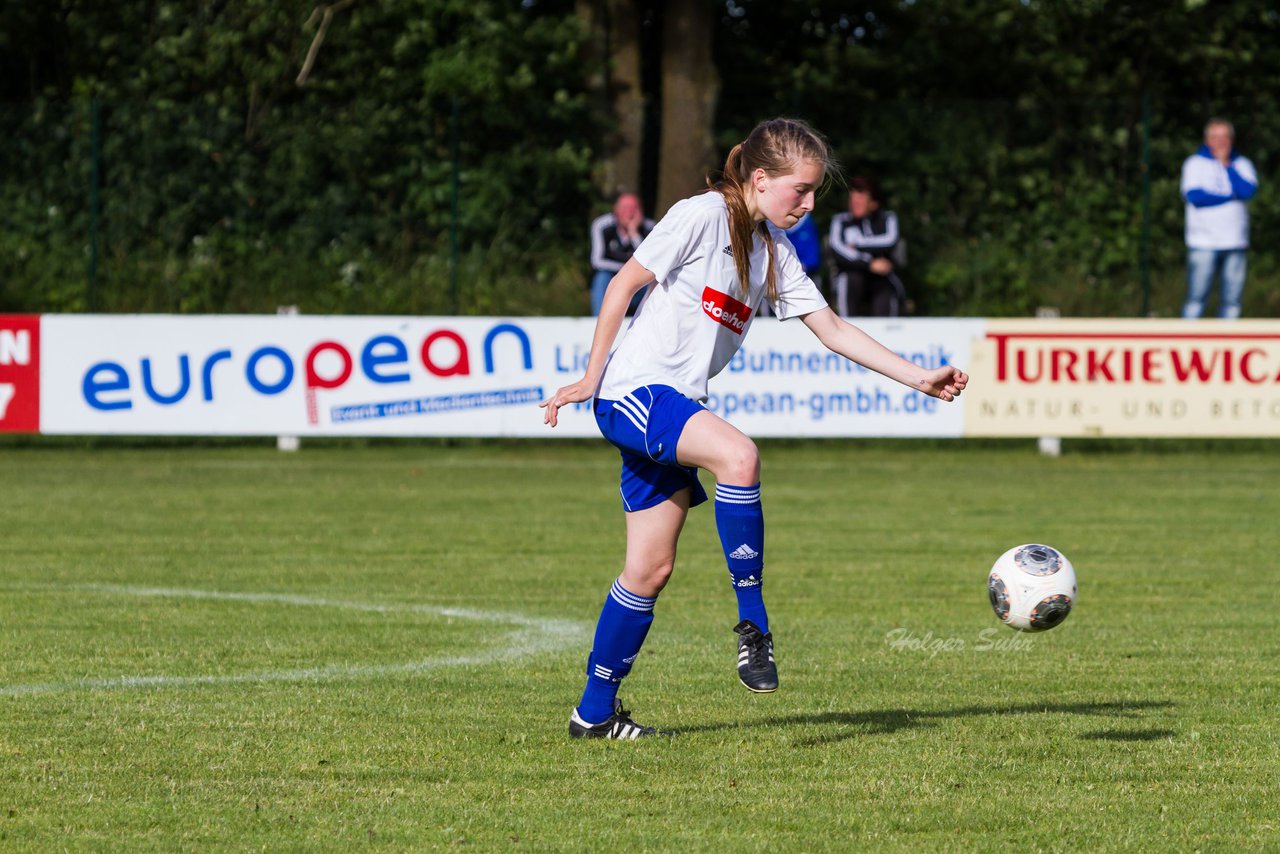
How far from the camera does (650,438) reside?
5789 mm

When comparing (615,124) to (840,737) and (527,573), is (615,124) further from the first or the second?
(840,737)

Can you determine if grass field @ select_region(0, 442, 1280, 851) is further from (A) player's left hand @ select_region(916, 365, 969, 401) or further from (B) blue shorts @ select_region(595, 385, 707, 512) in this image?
(A) player's left hand @ select_region(916, 365, 969, 401)

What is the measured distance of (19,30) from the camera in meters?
27.9

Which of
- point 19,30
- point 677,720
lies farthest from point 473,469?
point 19,30

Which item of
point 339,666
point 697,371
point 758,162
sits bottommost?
point 339,666

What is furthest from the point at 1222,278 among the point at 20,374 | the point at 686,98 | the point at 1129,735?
the point at 1129,735

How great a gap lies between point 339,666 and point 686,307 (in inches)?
97.7

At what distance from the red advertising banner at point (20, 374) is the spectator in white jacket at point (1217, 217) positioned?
10799 millimetres

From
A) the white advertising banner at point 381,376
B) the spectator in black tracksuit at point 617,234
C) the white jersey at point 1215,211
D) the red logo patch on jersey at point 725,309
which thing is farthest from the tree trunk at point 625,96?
the red logo patch on jersey at point 725,309

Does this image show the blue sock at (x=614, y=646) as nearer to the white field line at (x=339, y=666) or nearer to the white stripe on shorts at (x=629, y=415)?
the white stripe on shorts at (x=629, y=415)

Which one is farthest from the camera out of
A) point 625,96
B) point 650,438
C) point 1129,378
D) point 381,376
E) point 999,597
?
point 625,96

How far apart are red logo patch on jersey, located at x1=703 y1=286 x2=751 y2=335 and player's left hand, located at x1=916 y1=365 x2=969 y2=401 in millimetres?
554

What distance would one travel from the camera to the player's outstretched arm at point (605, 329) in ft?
18.5

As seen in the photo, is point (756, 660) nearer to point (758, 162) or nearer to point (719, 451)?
point (719, 451)
